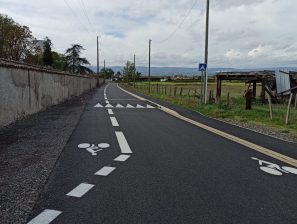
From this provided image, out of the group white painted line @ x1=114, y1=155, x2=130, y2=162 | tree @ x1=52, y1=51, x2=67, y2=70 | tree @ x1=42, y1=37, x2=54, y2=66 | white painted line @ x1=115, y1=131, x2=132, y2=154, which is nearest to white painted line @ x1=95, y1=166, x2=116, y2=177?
white painted line @ x1=114, y1=155, x2=130, y2=162

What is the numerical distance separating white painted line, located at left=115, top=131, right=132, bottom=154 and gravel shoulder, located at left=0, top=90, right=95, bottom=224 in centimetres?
135

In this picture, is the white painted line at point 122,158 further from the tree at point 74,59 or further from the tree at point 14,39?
the tree at point 74,59

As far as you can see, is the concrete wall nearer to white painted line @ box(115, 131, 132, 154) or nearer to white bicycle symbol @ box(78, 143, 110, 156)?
white painted line @ box(115, 131, 132, 154)

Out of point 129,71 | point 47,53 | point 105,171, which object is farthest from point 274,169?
point 129,71

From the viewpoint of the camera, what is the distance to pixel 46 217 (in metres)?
4.19

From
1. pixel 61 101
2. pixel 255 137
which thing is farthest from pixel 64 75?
pixel 255 137

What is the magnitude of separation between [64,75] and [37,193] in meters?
22.7

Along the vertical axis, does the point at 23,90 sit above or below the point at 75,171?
above

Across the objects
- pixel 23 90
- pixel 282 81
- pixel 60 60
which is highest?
pixel 60 60

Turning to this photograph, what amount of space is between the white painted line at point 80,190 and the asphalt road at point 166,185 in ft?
0.03

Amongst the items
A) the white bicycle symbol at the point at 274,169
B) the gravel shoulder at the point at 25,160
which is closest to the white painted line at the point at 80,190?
the gravel shoulder at the point at 25,160

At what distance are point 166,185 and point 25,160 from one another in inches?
120

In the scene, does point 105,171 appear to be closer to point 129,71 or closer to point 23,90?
point 23,90

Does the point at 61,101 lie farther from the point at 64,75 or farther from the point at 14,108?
the point at 14,108
